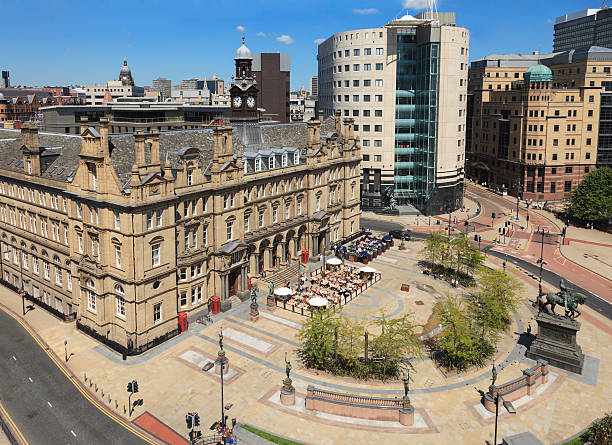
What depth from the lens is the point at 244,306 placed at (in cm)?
6919

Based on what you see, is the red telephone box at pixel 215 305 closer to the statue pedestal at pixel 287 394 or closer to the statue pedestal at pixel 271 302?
the statue pedestal at pixel 271 302

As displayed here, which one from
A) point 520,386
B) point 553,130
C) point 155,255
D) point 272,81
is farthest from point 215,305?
point 272,81

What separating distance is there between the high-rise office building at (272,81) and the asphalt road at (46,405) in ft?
466

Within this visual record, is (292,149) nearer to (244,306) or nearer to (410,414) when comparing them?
(244,306)

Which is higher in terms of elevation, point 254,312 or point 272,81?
point 272,81

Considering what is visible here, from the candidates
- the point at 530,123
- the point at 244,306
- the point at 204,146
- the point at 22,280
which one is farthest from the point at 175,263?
the point at 530,123

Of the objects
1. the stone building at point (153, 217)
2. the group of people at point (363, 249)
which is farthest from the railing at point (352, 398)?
the group of people at point (363, 249)

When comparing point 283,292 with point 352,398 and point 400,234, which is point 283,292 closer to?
point 352,398

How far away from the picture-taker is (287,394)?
47.0 metres

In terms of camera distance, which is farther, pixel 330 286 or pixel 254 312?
pixel 330 286

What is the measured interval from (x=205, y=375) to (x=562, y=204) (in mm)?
113327

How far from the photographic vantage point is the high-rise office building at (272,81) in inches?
7343

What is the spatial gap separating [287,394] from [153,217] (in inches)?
959

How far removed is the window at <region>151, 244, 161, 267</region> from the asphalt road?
14.9 m
